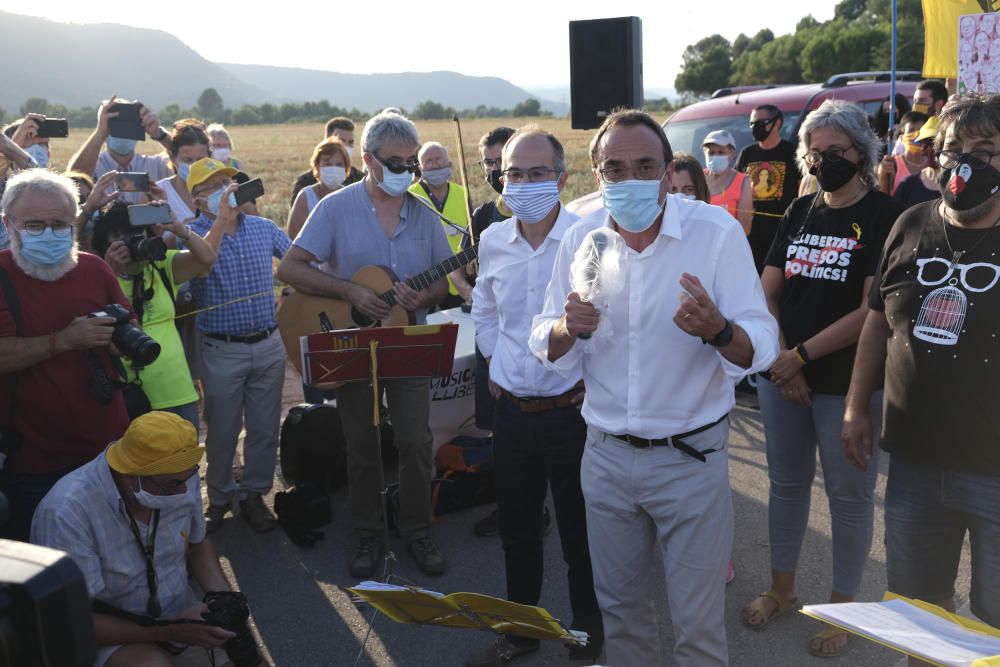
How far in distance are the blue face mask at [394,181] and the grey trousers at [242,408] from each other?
129 centimetres

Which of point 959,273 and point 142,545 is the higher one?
point 959,273

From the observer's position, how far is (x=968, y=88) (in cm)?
554

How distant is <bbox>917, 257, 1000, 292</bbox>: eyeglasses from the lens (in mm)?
2541

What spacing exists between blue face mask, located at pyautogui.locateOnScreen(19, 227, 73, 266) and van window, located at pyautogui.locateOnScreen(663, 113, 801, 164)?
21.1 ft

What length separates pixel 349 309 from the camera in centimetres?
459

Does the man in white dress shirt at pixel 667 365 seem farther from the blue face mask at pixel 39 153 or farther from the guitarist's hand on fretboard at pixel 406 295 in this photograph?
the blue face mask at pixel 39 153

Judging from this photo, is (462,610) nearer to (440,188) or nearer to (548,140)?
(548,140)

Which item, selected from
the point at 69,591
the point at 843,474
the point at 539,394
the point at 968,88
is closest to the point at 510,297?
the point at 539,394

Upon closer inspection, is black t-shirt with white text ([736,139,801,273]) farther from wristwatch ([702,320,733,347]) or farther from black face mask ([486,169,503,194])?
wristwatch ([702,320,733,347])

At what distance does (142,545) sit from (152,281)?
177 centimetres

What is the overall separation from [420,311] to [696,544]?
2.53m

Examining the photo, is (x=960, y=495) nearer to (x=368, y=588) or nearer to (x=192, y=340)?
(x=368, y=588)

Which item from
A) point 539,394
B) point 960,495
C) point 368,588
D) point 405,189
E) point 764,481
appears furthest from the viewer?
point 764,481

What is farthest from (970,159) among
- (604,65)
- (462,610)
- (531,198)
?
(604,65)
